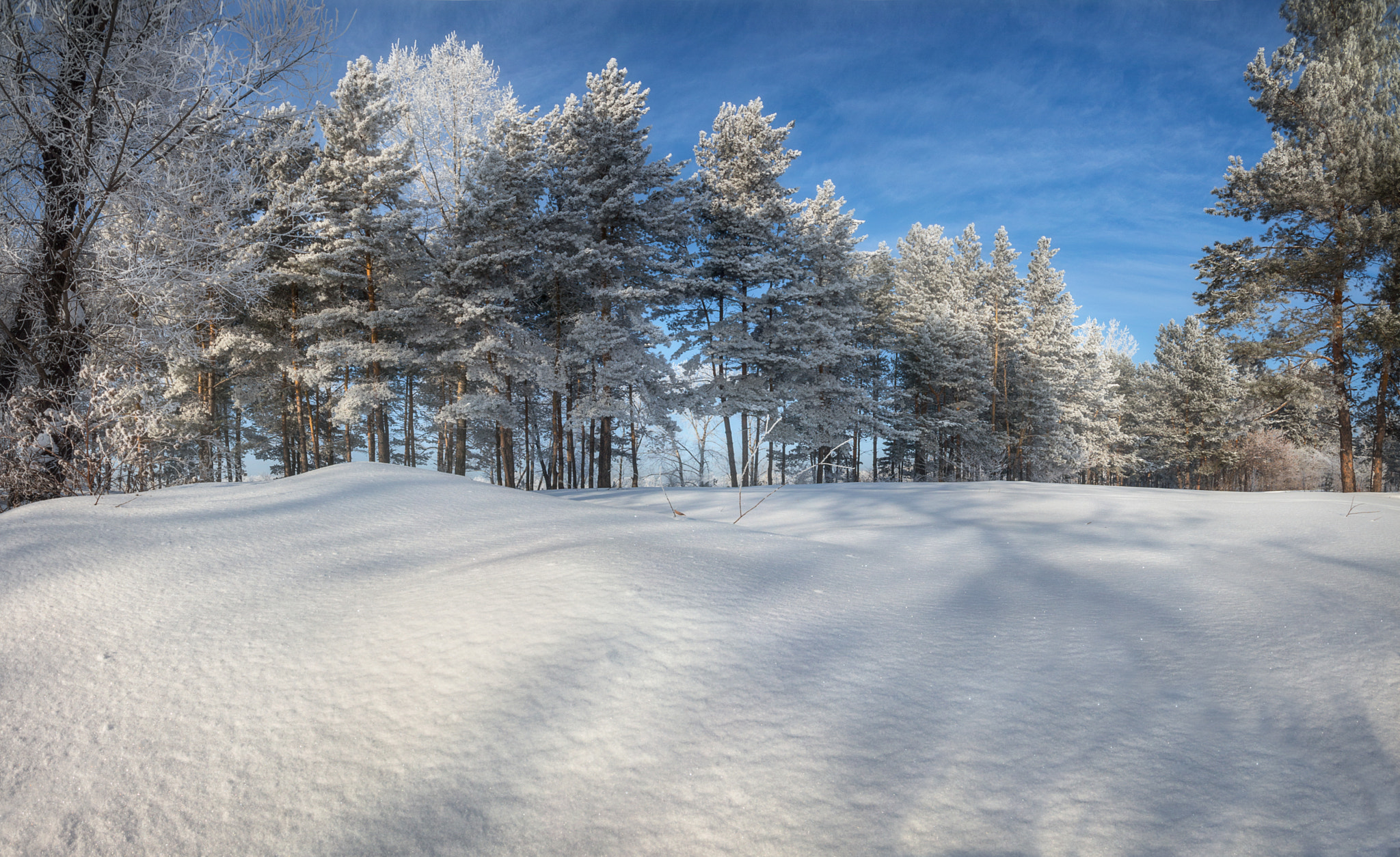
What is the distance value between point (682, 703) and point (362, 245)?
52.1ft

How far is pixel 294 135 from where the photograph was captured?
264 inches

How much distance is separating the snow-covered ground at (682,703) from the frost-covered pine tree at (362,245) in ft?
44.0

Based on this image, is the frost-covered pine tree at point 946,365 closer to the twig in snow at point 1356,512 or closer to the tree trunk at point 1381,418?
the tree trunk at point 1381,418

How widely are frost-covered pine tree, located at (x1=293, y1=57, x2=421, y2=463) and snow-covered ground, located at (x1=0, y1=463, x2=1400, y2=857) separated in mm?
13401

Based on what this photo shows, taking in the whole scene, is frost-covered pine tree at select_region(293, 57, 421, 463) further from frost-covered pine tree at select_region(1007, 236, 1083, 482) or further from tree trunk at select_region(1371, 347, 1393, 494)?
frost-covered pine tree at select_region(1007, 236, 1083, 482)

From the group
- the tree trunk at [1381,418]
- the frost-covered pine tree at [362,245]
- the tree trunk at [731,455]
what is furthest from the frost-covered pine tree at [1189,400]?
the frost-covered pine tree at [362,245]

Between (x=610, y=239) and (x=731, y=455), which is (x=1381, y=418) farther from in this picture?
(x=610, y=239)

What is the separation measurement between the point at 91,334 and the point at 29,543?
4.98 meters

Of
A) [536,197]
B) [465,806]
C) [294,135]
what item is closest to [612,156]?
[536,197]

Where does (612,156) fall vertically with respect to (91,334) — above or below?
above

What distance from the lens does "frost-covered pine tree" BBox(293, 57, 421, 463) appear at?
1409 centimetres

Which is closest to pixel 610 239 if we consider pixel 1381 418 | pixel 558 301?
pixel 558 301

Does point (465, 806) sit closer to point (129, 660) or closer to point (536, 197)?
point (129, 660)

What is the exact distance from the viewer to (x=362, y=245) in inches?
554
